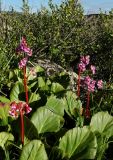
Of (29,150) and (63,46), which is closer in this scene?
(29,150)

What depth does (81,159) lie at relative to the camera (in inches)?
111

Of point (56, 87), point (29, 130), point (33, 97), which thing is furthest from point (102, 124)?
point (56, 87)

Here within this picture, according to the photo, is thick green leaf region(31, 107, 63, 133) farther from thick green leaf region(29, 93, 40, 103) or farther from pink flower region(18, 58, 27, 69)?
thick green leaf region(29, 93, 40, 103)

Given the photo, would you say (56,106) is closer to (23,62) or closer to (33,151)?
(23,62)

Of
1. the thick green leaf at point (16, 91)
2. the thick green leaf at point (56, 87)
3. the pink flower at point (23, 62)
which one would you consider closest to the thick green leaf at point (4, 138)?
the pink flower at point (23, 62)

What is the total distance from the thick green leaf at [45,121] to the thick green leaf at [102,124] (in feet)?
0.82

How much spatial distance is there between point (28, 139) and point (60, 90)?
1083 mm

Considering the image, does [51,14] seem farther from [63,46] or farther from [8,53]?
[8,53]

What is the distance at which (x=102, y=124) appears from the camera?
3215mm

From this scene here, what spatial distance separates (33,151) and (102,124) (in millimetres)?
752

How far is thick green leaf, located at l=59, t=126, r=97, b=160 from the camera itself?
2.83 m

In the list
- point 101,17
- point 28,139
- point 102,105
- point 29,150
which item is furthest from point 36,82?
point 101,17

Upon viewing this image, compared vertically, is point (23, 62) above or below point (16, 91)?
above

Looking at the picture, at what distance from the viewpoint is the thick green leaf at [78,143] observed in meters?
2.83
